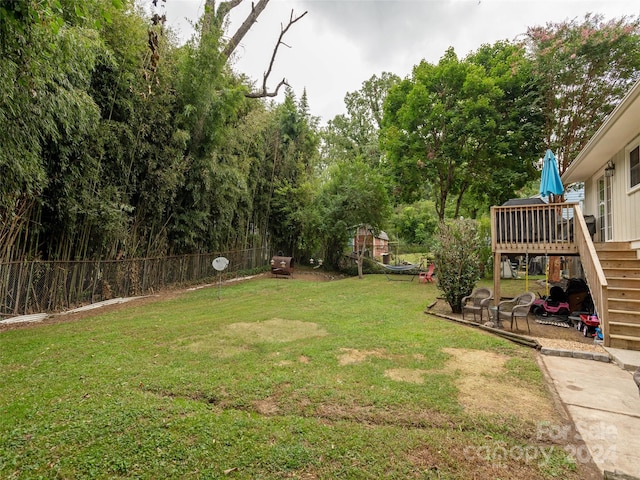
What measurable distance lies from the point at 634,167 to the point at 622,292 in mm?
2445

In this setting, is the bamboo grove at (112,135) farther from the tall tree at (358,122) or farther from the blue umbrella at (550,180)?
the tall tree at (358,122)

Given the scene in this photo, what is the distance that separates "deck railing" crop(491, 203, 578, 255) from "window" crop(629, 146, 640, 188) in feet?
2.90

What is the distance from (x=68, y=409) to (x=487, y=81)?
12.2 meters

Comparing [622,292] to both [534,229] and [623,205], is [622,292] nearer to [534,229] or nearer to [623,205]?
[534,229]

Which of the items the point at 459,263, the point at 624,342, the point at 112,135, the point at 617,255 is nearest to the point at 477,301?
the point at 459,263

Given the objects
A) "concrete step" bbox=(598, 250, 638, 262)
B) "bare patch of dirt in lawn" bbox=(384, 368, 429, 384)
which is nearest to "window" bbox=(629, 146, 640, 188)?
"concrete step" bbox=(598, 250, 638, 262)

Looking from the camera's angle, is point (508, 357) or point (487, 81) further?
point (487, 81)

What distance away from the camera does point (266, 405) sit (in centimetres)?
236

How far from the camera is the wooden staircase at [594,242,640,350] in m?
3.74

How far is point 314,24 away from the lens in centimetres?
834

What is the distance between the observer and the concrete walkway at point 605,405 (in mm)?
1793

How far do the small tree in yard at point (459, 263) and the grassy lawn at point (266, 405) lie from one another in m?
1.38

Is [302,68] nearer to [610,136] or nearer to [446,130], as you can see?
[446,130]

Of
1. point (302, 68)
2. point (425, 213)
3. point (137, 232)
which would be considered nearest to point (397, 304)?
point (137, 232)
